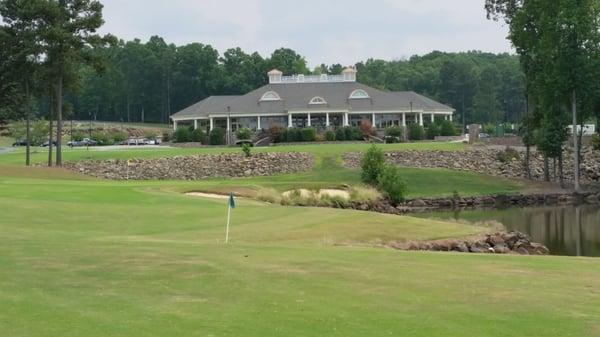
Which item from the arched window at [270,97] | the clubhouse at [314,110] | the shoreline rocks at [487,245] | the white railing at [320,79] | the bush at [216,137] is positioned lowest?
the shoreline rocks at [487,245]

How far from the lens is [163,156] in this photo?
77.3 m

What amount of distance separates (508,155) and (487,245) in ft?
172

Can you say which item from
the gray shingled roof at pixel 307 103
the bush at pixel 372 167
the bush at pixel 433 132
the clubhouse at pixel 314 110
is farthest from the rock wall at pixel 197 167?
the gray shingled roof at pixel 307 103

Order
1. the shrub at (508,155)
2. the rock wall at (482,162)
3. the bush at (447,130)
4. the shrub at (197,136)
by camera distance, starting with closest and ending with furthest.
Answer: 1. the rock wall at (482,162)
2. the shrub at (508,155)
3. the shrub at (197,136)
4. the bush at (447,130)

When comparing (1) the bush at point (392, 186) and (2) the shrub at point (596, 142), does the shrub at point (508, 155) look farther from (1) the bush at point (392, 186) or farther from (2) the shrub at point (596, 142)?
(1) the bush at point (392, 186)

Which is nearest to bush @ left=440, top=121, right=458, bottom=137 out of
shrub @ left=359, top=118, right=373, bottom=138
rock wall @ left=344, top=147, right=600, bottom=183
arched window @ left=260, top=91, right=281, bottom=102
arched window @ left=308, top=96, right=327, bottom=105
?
shrub @ left=359, top=118, right=373, bottom=138

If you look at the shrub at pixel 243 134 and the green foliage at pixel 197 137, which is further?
the shrub at pixel 243 134

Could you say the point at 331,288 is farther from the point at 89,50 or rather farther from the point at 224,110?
the point at 224,110

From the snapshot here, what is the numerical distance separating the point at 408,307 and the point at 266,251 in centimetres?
757

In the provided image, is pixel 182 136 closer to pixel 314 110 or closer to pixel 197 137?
pixel 197 137

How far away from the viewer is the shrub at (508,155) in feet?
253

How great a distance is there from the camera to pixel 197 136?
3920 inches

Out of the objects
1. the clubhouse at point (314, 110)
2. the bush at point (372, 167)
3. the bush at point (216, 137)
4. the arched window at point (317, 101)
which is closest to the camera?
the bush at point (372, 167)

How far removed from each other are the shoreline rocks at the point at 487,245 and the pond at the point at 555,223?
1.18 metres
